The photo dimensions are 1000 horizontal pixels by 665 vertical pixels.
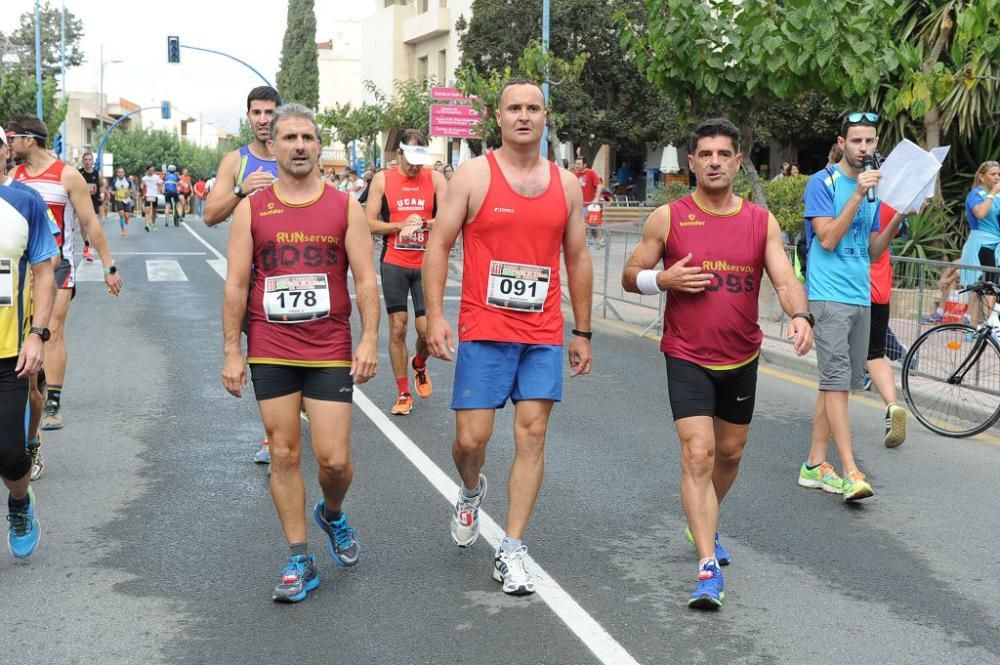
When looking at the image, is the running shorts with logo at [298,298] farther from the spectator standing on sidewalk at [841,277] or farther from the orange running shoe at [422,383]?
the orange running shoe at [422,383]

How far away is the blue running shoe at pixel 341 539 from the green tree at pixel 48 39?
88.8 meters

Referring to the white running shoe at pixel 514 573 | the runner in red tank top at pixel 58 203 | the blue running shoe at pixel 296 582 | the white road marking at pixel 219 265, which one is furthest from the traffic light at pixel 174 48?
the white running shoe at pixel 514 573

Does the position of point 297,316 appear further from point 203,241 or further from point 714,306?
point 203,241

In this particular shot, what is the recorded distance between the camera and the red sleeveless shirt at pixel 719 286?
5191mm

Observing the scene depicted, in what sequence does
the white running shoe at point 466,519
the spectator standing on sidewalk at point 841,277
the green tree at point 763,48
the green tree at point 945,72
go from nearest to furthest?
the white running shoe at point 466,519, the spectator standing on sidewalk at point 841,277, the green tree at point 763,48, the green tree at point 945,72

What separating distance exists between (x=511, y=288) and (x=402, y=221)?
4.02 meters

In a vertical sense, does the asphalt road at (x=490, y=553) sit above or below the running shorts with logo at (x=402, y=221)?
below

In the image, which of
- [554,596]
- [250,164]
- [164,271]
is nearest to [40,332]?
[250,164]

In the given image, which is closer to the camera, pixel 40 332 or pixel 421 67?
pixel 40 332

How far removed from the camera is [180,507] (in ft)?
21.2

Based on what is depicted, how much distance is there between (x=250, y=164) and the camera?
6988 millimetres

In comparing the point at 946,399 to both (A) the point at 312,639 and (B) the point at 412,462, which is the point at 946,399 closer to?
(B) the point at 412,462

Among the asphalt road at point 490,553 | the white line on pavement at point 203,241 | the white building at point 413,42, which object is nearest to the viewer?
the asphalt road at point 490,553

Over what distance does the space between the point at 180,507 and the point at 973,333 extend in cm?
536
